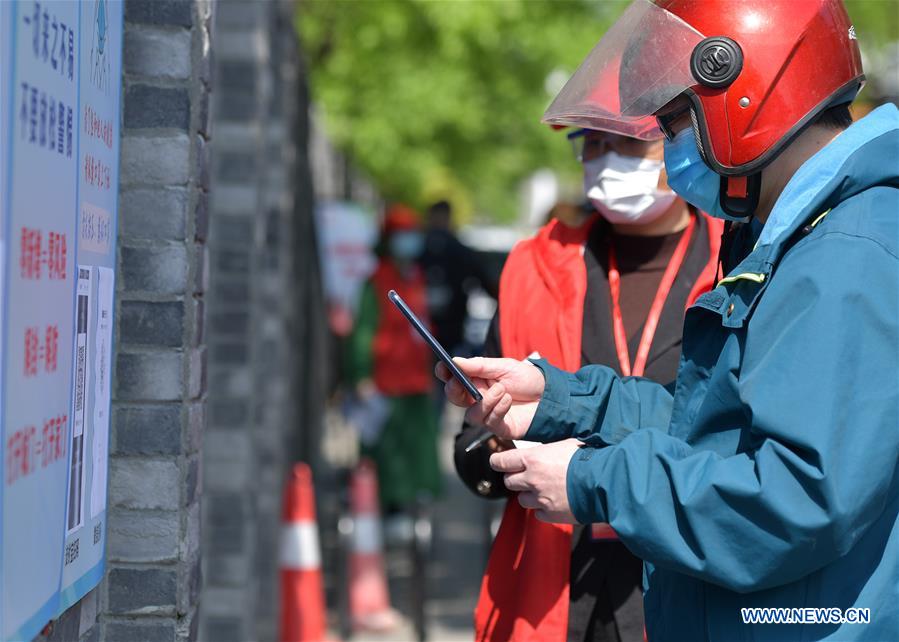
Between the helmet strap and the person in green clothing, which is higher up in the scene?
the helmet strap

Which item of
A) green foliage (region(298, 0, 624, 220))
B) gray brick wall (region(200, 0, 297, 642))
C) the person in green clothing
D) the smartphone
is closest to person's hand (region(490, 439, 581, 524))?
the smartphone

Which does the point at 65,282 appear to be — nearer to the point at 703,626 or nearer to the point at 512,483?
the point at 512,483

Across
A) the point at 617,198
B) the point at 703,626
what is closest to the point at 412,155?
the point at 617,198

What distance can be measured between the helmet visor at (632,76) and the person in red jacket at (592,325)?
0.36 meters

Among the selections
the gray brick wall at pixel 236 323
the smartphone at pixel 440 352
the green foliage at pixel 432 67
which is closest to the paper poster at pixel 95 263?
the smartphone at pixel 440 352

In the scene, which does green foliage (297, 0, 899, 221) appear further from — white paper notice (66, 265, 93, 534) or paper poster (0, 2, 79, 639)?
paper poster (0, 2, 79, 639)

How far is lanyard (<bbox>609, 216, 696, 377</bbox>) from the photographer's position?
3102mm

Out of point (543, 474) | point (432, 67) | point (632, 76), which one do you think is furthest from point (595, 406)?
point (432, 67)

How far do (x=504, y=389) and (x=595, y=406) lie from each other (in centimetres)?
24

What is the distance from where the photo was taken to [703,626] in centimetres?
221

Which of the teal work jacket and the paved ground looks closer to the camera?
the teal work jacket

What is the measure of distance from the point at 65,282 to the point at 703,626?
1203mm

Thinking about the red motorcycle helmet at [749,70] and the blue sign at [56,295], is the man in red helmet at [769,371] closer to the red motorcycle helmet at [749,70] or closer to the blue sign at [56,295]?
the red motorcycle helmet at [749,70]

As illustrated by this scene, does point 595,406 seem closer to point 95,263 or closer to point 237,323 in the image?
point 95,263
